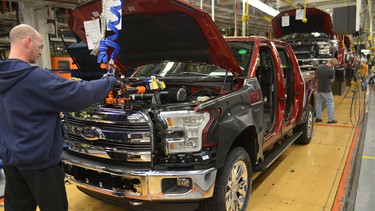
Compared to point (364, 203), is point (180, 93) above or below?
above

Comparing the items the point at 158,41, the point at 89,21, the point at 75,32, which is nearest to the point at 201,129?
the point at 158,41

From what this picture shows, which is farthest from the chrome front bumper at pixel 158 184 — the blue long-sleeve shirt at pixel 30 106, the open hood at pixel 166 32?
the open hood at pixel 166 32

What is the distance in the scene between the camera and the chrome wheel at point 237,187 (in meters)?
2.65

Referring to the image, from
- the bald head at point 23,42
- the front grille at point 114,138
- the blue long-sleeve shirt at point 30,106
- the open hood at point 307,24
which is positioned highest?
the open hood at point 307,24

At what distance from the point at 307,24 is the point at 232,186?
27.9ft

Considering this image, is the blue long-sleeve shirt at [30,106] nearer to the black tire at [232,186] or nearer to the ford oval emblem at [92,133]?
the ford oval emblem at [92,133]

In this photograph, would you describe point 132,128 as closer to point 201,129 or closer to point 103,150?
point 103,150

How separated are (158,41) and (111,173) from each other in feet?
5.09

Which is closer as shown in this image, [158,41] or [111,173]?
[111,173]

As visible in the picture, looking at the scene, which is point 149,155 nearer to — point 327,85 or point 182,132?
point 182,132

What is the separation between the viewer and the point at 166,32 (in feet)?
10.3

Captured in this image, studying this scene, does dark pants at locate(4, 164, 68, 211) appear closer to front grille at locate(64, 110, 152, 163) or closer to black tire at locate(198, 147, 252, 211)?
front grille at locate(64, 110, 152, 163)

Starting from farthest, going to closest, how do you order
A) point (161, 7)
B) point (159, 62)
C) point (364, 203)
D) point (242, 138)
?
point (159, 62)
point (364, 203)
point (242, 138)
point (161, 7)

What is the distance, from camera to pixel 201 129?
2.33 metres
